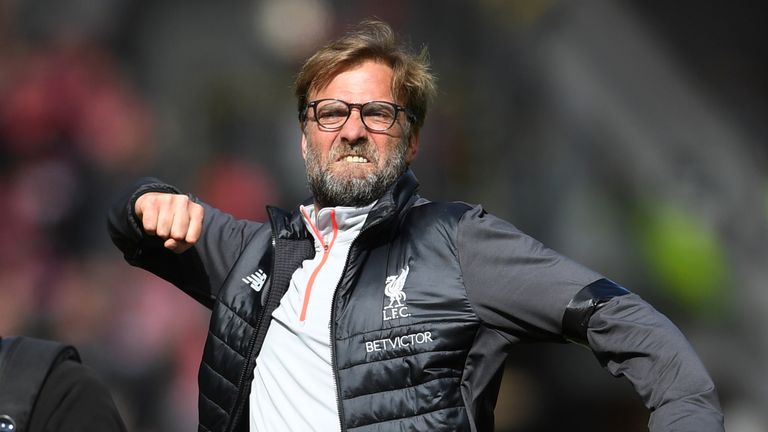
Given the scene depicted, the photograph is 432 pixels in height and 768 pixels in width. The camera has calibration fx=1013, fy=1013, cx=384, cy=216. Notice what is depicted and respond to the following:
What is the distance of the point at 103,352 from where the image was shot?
5.42 meters

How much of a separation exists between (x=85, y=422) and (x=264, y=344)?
88 centimetres

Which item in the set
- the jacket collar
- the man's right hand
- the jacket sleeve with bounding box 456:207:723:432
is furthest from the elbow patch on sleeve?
the man's right hand

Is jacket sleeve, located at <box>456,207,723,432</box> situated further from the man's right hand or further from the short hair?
the man's right hand

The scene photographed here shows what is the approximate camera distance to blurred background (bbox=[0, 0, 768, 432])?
505 centimetres

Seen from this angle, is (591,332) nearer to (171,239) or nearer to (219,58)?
(171,239)

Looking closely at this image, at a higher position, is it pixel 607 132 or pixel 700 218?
pixel 607 132

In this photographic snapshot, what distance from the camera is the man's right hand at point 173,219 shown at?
7.59 ft

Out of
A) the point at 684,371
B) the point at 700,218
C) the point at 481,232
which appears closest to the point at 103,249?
the point at 700,218

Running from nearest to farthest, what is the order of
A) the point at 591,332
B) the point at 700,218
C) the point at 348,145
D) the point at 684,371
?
1. the point at 684,371
2. the point at 591,332
3. the point at 348,145
4. the point at 700,218

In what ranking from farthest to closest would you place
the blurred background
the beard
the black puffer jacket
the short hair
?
the blurred background → the short hair → the beard → the black puffer jacket

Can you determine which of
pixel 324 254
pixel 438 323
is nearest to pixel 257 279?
pixel 324 254

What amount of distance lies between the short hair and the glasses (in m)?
0.06

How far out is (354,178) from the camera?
2.56 meters

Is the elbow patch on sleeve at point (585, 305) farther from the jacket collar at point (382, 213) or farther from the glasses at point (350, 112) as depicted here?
the glasses at point (350, 112)
